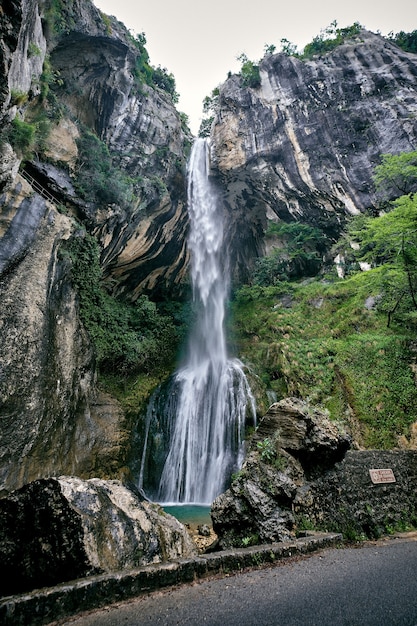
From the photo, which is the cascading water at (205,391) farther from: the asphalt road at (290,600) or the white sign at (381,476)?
the asphalt road at (290,600)

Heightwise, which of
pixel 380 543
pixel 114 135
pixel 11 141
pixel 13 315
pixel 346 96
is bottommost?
pixel 380 543

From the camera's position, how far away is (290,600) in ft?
7.45

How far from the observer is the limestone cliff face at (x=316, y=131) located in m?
15.9

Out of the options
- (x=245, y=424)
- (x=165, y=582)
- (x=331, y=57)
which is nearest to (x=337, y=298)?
(x=245, y=424)

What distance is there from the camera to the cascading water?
9.92 m

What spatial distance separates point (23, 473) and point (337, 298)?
538 inches

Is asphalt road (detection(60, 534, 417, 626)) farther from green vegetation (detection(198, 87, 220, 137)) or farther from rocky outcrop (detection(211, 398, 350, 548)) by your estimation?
green vegetation (detection(198, 87, 220, 137))

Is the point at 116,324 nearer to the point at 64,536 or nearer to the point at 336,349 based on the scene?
the point at 336,349

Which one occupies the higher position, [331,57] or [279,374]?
[331,57]

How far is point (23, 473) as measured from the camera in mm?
6426

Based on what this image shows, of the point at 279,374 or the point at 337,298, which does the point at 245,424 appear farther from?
the point at 337,298

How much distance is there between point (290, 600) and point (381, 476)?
3020mm

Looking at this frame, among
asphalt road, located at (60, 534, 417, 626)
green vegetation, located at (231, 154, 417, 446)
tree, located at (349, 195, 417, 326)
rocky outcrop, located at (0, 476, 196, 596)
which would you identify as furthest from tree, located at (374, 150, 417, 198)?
rocky outcrop, located at (0, 476, 196, 596)

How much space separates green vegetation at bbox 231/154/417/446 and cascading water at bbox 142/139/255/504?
56.6 inches
